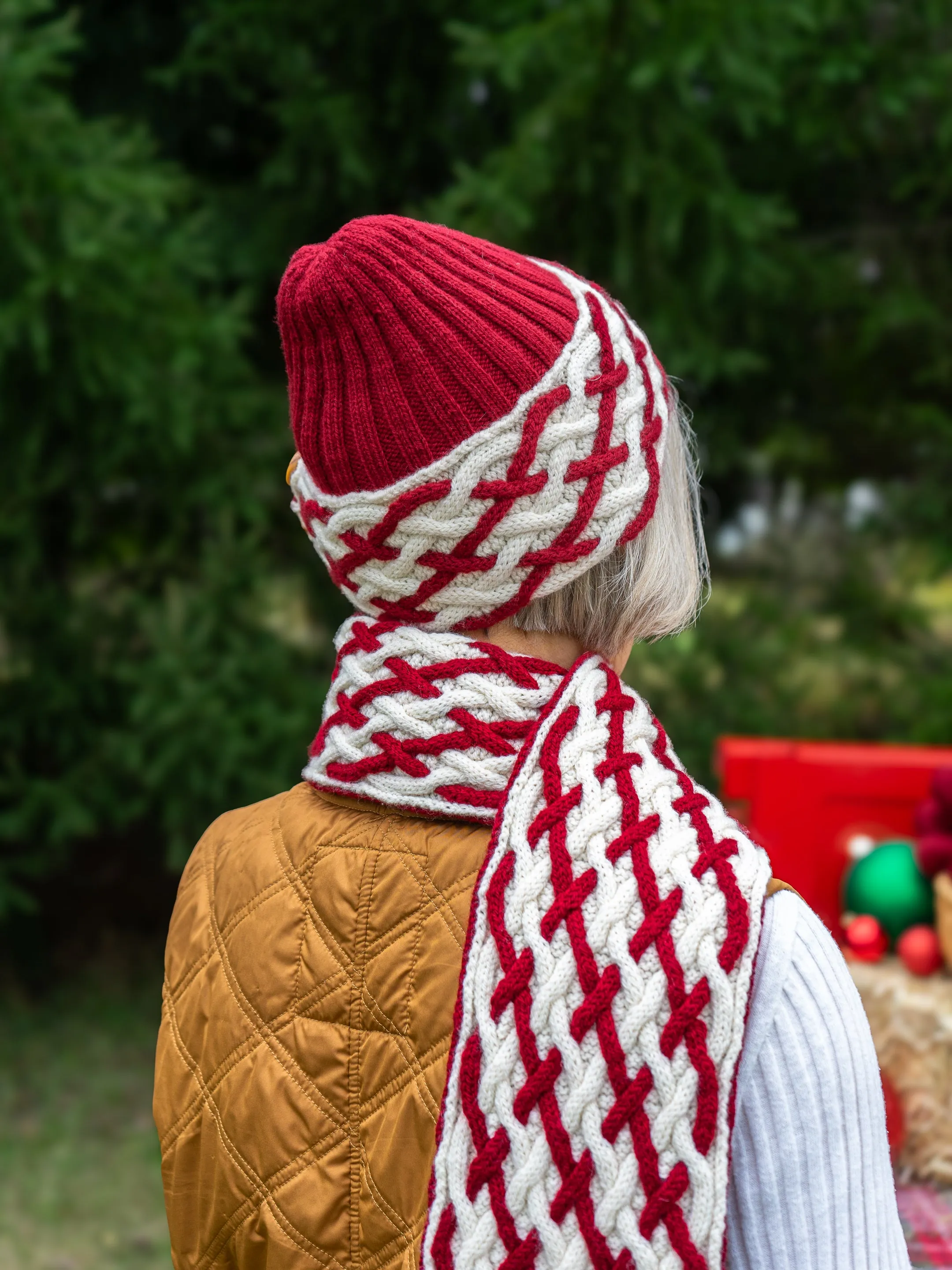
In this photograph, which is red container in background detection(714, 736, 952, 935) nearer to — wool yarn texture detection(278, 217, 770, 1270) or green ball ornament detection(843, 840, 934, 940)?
green ball ornament detection(843, 840, 934, 940)

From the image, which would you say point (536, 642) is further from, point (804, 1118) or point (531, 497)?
point (804, 1118)

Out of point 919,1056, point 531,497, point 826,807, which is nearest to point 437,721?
point 531,497

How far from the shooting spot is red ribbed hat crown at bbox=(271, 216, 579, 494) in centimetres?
105

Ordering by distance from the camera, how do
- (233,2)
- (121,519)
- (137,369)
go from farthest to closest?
(121,519) < (233,2) < (137,369)

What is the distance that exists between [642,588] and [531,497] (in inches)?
6.2

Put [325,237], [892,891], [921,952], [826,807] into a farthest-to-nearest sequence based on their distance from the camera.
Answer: [325,237] → [826,807] → [892,891] → [921,952]

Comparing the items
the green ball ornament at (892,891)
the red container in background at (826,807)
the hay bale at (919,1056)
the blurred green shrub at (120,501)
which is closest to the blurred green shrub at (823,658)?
the red container in background at (826,807)

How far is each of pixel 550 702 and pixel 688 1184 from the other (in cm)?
43

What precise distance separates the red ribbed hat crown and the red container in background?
243 centimetres

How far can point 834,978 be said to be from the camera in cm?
92

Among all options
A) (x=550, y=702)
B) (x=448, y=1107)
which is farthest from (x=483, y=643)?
(x=448, y=1107)

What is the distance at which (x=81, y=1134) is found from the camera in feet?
14.0

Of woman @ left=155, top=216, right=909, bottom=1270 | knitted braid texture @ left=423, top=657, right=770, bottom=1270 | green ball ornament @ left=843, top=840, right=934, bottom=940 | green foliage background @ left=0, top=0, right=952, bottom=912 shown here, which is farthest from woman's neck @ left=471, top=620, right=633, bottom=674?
green foliage background @ left=0, top=0, right=952, bottom=912

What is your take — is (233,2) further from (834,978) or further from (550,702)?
(834,978)
